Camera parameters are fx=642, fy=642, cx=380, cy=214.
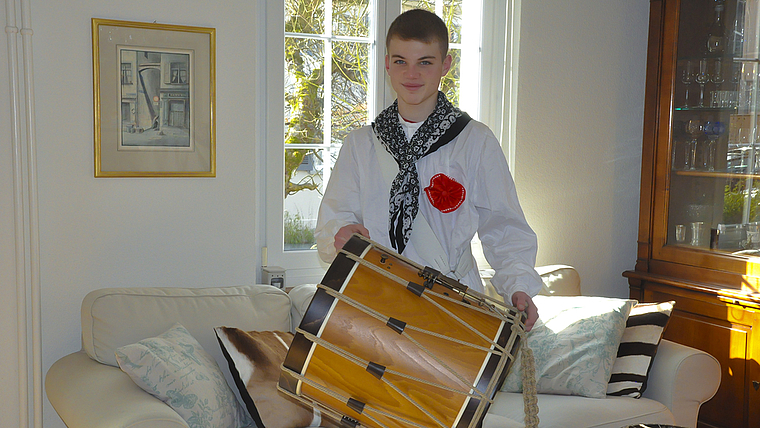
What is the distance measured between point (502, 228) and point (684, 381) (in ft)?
3.97

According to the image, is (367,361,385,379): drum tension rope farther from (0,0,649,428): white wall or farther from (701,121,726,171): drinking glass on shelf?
(701,121,726,171): drinking glass on shelf

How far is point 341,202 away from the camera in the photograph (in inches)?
62.5

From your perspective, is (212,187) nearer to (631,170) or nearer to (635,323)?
(635,323)

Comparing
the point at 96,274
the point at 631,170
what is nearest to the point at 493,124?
the point at 631,170

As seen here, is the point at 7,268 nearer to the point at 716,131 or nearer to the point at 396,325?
the point at 396,325

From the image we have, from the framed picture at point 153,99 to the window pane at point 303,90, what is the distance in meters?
0.42

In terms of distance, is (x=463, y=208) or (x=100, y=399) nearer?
(x=463, y=208)

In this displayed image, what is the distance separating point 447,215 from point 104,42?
1493 millimetres

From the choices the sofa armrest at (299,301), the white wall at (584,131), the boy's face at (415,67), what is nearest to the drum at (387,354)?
the boy's face at (415,67)

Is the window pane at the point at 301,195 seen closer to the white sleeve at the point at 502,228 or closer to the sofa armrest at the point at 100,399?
the sofa armrest at the point at 100,399

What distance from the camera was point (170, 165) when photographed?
7.96 ft

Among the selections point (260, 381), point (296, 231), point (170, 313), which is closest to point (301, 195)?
point (296, 231)

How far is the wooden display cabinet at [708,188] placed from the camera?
279cm

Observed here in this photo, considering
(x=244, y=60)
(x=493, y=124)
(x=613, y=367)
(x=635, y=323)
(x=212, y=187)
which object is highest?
(x=244, y=60)
